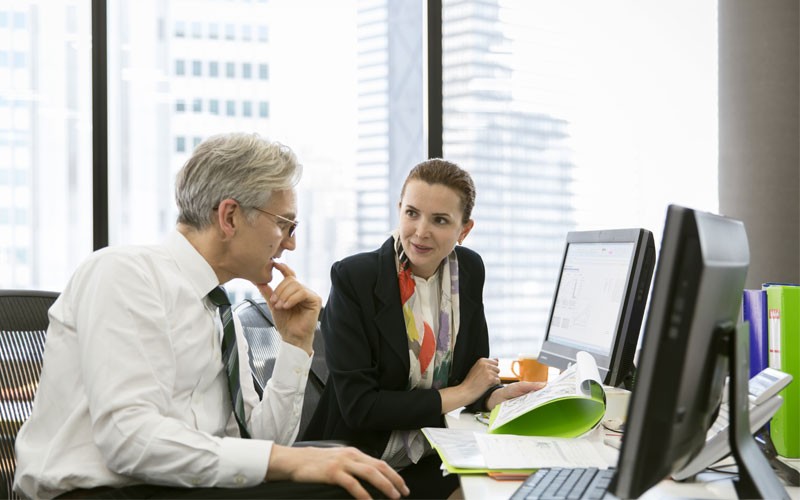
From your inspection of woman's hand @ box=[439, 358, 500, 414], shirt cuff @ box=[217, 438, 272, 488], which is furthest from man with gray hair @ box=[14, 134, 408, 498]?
woman's hand @ box=[439, 358, 500, 414]

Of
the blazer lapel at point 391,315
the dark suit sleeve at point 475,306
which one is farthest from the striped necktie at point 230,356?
the dark suit sleeve at point 475,306

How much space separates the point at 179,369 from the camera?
147 cm

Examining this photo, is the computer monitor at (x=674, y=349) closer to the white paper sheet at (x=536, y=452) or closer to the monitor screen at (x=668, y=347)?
the monitor screen at (x=668, y=347)

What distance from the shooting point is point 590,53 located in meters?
3.67

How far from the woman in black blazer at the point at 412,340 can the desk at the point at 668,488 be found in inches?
23.6

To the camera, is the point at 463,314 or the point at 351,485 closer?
the point at 351,485

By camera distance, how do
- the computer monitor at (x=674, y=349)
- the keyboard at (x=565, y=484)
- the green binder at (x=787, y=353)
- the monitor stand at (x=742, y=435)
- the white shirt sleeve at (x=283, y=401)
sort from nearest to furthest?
the computer monitor at (x=674, y=349) < the monitor stand at (x=742, y=435) < the keyboard at (x=565, y=484) < the green binder at (x=787, y=353) < the white shirt sleeve at (x=283, y=401)

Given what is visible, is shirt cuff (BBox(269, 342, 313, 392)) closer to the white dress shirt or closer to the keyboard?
the white dress shirt

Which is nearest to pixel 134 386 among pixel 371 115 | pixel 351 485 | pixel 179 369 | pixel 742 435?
pixel 179 369

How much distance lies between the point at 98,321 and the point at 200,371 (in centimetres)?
27

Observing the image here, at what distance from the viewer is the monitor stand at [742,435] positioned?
98 cm

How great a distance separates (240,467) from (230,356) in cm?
34

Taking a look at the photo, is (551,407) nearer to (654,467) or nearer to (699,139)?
(654,467)

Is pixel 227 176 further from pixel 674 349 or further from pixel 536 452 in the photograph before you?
pixel 674 349
